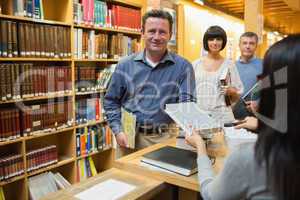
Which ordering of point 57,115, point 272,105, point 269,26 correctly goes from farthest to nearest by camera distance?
point 269,26
point 57,115
point 272,105

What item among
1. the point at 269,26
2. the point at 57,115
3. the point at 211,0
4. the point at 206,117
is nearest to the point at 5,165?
the point at 57,115

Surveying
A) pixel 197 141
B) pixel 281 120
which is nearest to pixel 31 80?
pixel 197 141

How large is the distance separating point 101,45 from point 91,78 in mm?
405

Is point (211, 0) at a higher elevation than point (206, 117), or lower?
higher

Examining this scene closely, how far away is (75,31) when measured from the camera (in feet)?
10.2

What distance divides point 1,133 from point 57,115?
0.59 m

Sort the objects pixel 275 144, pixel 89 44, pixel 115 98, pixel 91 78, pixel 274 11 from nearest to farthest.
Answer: pixel 275 144
pixel 115 98
pixel 89 44
pixel 91 78
pixel 274 11

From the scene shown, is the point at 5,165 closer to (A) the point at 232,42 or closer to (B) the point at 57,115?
(B) the point at 57,115

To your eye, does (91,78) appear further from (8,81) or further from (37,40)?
(8,81)

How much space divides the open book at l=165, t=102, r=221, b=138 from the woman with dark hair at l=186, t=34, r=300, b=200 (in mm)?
505

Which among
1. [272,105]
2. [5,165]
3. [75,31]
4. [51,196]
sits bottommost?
[5,165]

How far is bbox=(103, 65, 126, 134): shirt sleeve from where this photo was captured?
7.07ft

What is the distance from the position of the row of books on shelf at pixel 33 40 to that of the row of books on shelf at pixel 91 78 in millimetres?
276

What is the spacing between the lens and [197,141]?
1.34 metres
